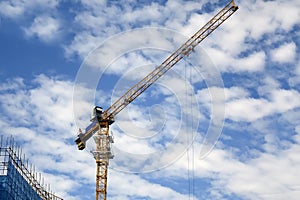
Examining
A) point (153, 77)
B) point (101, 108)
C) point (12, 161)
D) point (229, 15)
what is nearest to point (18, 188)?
point (12, 161)

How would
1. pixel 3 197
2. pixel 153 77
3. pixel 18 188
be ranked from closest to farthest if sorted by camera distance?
1. pixel 3 197
2. pixel 18 188
3. pixel 153 77

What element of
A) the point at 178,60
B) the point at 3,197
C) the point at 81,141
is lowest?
the point at 3,197

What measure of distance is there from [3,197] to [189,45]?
4507cm

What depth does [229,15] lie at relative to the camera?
96.9m

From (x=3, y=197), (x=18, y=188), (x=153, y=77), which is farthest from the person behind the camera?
(x=153, y=77)

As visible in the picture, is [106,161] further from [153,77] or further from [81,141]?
[153,77]

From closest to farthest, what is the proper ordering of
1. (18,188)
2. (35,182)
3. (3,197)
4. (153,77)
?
(3,197) → (18,188) → (35,182) → (153,77)

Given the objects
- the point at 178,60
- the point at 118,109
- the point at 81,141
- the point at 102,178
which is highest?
the point at 178,60

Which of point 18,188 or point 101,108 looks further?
point 101,108

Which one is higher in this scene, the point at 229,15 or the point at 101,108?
the point at 229,15

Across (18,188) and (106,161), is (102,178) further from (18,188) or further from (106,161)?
(18,188)

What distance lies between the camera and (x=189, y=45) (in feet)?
331

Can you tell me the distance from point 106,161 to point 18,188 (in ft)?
60.1

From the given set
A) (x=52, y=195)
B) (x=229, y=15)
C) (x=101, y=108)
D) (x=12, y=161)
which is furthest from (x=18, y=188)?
(x=229, y=15)
